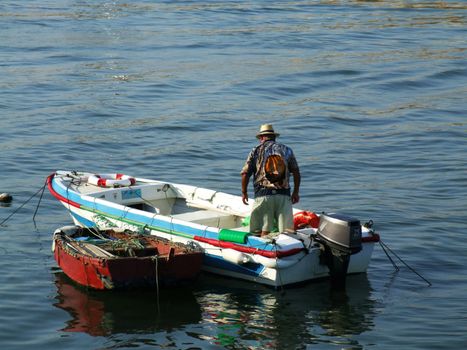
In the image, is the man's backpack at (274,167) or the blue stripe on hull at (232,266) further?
the man's backpack at (274,167)

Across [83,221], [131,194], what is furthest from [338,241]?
[83,221]

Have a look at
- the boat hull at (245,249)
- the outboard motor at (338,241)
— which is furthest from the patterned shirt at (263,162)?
the outboard motor at (338,241)

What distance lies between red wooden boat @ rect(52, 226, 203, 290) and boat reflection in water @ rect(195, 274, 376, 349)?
1.77 feet

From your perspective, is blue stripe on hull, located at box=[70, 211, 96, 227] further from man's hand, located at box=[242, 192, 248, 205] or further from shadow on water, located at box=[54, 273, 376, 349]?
man's hand, located at box=[242, 192, 248, 205]

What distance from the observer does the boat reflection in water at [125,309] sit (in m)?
13.2

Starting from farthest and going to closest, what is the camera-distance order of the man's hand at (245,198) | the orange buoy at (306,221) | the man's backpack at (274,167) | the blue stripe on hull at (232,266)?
the orange buoy at (306,221)
the man's hand at (245,198)
the man's backpack at (274,167)
the blue stripe on hull at (232,266)

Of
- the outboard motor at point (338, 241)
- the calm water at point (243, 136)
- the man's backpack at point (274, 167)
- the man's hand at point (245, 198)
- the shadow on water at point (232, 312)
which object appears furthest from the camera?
the man's hand at point (245, 198)

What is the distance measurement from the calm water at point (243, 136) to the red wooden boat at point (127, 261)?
27cm

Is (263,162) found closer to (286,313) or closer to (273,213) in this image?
(273,213)

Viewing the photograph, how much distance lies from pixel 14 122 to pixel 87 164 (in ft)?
13.5

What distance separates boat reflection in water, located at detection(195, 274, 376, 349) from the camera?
1280cm

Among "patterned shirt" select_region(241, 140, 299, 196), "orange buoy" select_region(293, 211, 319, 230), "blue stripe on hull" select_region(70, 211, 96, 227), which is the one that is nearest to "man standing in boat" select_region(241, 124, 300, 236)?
"patterned shirt" select_region(241, 140, 299, 196)

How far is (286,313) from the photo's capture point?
1365 centimetres

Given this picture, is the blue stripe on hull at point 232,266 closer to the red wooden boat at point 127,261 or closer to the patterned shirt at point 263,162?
the red wooden boat at point 127,261
